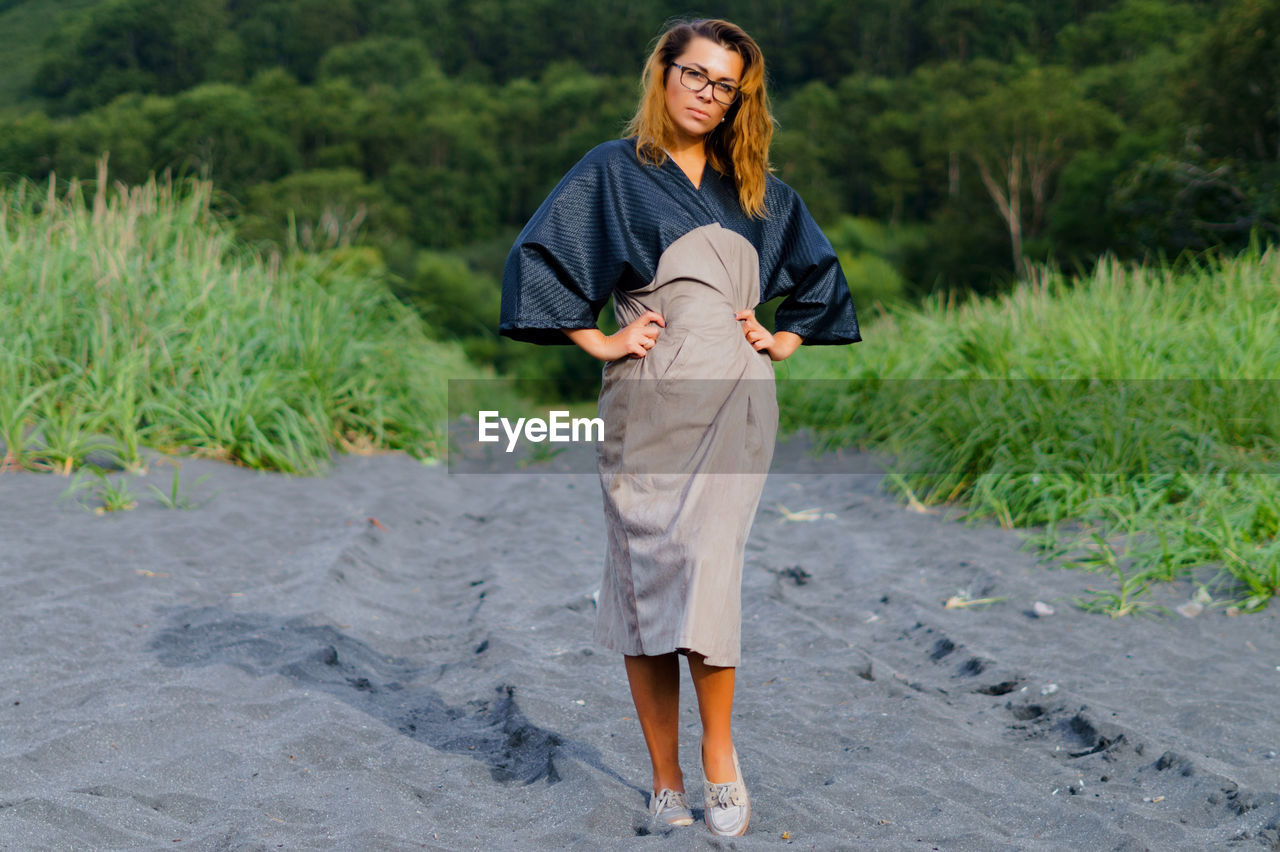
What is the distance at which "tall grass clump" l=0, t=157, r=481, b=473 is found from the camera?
5203mm

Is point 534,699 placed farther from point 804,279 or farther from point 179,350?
point 179,350

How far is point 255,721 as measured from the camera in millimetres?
2525

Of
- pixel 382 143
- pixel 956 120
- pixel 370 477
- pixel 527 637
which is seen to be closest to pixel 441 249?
pixel 382 143

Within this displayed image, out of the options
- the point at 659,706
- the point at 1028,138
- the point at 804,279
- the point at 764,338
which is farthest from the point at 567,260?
the point at 1028,138

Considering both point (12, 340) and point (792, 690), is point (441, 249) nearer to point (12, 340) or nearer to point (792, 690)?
point (12, 340)

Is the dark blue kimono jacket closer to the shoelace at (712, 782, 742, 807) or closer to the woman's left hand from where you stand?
the woman's left hand

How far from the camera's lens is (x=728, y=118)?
207 cm

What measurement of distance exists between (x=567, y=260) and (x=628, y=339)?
0.20 m

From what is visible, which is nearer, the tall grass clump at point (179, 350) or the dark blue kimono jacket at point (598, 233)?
the dark blue kimono jacket at point (598, 233)

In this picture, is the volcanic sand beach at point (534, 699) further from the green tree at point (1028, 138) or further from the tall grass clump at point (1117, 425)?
the green tree at point (1028, 138)

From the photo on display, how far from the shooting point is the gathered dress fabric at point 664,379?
1908mm

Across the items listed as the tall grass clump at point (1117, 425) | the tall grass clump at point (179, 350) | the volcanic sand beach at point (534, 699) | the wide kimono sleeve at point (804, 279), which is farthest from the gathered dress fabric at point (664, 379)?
the tall grass clump at point (179, 350)

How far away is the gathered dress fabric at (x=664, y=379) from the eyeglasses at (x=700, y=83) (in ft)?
0.50

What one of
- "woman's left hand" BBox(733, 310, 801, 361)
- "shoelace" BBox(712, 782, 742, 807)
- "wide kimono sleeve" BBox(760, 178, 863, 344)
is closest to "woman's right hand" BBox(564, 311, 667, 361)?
"woman's left hand" BBox(733, 310, 801, 361)
